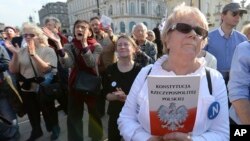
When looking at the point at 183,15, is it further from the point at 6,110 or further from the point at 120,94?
the point at 6,110

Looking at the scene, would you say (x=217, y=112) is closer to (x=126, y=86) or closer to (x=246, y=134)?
(x=246, y=134)

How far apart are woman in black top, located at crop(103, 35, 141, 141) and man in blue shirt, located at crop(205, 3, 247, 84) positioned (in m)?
1.29

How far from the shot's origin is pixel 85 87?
3811mm

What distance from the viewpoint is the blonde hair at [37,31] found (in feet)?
12.9

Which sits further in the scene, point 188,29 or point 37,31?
point 37,31

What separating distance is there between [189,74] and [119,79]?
1.64 meters

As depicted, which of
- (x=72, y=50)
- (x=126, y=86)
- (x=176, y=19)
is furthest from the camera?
(x=72, y=50)

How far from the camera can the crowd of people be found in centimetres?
156

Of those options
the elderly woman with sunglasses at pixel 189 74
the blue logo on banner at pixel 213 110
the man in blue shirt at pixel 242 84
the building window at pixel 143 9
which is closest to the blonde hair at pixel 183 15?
the elderly woman with sunglasses at pixel 189 74

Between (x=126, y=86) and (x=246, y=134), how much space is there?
169 centimetres

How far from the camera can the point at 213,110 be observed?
1495 millimetres

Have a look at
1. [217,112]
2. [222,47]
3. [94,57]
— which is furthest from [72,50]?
[217,112]

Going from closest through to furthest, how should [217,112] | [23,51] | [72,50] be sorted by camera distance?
[217,112] → [72,50] → [23,51]

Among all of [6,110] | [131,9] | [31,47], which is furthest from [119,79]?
[131,9]
